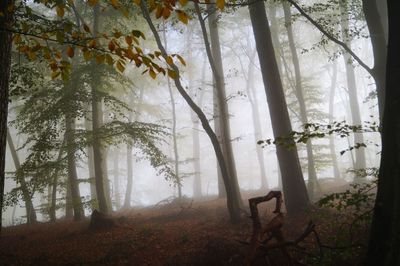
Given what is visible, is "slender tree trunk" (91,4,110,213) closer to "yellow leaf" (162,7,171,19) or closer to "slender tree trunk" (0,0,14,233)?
"slender tree trunk" (0,0,14,233)

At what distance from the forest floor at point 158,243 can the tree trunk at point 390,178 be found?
3.34 feet

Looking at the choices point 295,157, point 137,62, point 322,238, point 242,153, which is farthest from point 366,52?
point 137,62

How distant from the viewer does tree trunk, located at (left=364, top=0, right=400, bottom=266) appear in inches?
146

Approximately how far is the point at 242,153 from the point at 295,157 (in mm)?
44187

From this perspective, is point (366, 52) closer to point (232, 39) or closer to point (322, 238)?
point (232, 39)

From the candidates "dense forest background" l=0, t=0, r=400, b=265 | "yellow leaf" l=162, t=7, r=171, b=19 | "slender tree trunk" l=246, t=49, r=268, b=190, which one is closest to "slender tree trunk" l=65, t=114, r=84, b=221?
"dense forest background" l=0, t=0, r=400, b=265

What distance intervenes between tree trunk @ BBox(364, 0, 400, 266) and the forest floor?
Answer: 1019 millimetres

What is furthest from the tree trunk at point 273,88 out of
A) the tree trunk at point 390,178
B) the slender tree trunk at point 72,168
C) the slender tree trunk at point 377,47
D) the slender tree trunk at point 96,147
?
the slender tree trunk at point 72,168

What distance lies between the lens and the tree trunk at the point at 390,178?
12.1 feet

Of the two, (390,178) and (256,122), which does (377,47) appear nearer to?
(390,178)

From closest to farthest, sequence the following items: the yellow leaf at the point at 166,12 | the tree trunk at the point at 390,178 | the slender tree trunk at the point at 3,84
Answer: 1. the yellow leaf at the point at 166,12
2. the tree trunk at the point at 390,178
3. the slender tree trunk at the point at 3,84

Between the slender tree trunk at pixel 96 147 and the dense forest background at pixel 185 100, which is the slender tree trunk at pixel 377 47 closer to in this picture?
the dense forest background at pixel 185 100

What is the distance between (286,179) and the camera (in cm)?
1022

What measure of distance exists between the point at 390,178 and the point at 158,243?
6.79 metres
